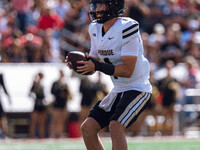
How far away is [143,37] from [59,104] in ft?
9.42

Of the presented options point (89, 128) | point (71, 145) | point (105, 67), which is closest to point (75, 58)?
point (105, 67)

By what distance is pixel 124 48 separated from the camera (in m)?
4.45

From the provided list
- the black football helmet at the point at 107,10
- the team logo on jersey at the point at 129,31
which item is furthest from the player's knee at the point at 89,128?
the black football helmet at the point at 107,10

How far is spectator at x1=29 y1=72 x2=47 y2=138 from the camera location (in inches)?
414

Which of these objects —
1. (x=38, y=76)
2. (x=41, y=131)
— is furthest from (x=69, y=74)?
(x=41, y=131)

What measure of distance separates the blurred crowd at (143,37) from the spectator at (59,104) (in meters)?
0.80

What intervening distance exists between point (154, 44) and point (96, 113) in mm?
7642

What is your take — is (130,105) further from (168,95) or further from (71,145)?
(168,95)

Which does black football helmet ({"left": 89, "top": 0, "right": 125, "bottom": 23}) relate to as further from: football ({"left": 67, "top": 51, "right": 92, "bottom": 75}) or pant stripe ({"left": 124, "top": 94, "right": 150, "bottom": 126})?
pant stripe ({"left": 124, "top": 94, "right": 150, "bottom": 126})

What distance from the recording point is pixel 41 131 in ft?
34.5

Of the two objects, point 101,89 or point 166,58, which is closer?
point 101,89

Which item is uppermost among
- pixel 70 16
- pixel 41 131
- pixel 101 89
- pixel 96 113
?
pixel 96 113

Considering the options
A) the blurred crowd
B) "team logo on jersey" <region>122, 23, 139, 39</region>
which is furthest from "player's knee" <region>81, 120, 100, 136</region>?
the blurred crowd

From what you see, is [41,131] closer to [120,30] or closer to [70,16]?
[70,16]
